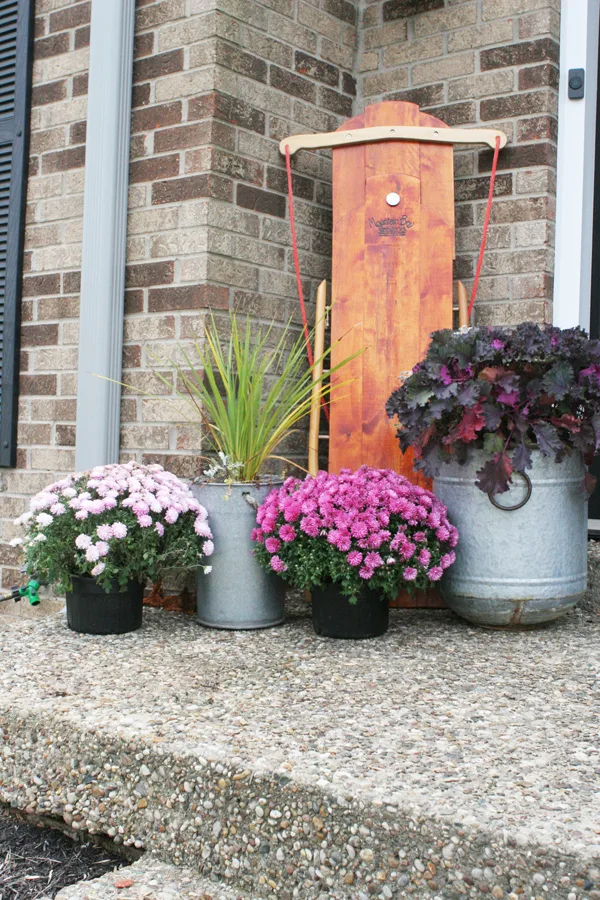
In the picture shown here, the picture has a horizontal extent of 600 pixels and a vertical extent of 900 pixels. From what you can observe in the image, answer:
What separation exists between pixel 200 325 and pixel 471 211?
1075 mm

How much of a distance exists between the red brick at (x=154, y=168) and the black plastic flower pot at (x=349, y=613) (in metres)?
1.49

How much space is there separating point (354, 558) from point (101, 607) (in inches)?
29.1

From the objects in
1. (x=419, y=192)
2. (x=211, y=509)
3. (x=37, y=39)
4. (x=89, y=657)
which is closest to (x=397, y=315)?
(x=419, y=192)

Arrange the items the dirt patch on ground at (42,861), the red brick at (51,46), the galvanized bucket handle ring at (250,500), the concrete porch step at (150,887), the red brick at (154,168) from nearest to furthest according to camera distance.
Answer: the concrete porch step at (150,887) → the dirt patch on ground at (42,861) → the galvanized bucket handle ring at (250,500) → the red brick at (154,168) → the red brick at (51,46)

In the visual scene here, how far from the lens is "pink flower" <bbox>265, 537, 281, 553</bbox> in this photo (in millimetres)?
2424

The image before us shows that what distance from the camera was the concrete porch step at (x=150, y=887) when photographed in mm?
1414

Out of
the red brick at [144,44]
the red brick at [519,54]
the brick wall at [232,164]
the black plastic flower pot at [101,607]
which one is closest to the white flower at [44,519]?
the black plastic flower pot at [101,607]

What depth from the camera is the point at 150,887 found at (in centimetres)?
145

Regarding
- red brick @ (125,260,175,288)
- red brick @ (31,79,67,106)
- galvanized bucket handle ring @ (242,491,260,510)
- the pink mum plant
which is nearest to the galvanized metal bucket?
galvanized bucket handle ring @ (242,491,260,510)

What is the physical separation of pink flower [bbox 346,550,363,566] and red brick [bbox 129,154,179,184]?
1455 millimetres

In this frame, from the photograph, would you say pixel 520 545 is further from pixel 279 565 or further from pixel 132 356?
pixel 132 356

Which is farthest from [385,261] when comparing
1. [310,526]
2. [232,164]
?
[310,526]

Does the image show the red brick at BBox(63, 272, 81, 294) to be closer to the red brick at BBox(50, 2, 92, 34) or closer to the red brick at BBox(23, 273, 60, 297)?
the red brick at BBox(23, 273, 60, 297)

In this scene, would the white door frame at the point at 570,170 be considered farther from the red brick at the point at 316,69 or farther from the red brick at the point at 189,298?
the red brick at the point at 189,298
